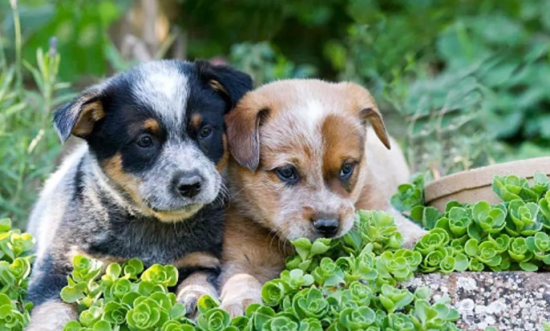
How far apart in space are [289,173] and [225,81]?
57 centimetres

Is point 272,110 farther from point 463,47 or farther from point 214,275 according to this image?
point 463,47

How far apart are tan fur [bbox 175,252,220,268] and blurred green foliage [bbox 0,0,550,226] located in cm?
224

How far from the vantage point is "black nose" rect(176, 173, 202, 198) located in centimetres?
397

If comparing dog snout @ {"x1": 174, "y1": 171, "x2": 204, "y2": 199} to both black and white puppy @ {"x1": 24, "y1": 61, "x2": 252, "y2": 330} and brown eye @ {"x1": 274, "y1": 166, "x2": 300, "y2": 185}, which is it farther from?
brown eye @ {"x1": 274, "y1": 166, "x2": 300, "y2": 185}

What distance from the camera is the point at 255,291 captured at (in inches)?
156

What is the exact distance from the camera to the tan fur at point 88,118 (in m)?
4.16

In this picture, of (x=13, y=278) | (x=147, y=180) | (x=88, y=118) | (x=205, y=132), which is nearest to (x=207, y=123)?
(x=205, y=132)

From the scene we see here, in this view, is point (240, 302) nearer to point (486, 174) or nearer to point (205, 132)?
point (205, 132)

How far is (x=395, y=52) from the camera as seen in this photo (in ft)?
27.7

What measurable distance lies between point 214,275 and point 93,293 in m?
0.65

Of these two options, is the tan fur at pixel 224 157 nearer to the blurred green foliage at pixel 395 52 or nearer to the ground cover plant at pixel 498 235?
the ground cover plant at pixel 498 235

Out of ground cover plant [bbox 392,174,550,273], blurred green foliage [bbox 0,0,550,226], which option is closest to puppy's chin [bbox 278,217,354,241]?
ground cover plant [bbox 392,174,550,273]

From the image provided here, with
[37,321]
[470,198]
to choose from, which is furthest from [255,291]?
[470,198]

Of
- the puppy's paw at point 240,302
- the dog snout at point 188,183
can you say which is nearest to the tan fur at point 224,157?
the dog snout at point 188,183
